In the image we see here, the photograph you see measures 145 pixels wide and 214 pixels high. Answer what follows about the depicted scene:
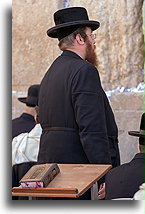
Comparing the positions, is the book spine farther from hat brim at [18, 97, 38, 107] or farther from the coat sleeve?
hat brim at [18, 97, 38, 107]

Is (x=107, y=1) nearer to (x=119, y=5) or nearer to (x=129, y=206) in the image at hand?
(x=119, y=5)

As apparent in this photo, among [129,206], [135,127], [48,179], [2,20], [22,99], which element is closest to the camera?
[48,179]

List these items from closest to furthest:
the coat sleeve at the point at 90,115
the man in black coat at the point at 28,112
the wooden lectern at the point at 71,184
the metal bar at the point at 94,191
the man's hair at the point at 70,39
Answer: the wooden lectern at the point at 71,184 < the metal bar at the point at 94,191 < the coat sleeve at the point at 90,115 < the man's hair at the point at 70,39 < the man in black coat at the point at 28,112

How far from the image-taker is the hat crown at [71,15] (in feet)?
7.20

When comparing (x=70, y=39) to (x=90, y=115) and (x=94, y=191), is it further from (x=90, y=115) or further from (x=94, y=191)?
(x=94, y=191)

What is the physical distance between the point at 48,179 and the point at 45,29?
74 centimetres

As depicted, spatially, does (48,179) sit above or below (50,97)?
below

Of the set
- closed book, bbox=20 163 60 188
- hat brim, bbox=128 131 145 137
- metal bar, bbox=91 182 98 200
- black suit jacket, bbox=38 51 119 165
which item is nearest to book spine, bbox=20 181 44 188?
closed book, bbox=20 163 60 188

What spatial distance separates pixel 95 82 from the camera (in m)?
2.15

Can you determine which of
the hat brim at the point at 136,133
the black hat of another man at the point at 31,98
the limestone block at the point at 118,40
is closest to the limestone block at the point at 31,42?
the black hat of another man at the point at 31,98

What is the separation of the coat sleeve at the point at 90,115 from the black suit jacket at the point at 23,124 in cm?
27

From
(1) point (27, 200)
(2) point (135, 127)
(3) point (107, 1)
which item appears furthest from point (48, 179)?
(3) point (107, 1)

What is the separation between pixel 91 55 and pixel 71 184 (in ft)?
2.09

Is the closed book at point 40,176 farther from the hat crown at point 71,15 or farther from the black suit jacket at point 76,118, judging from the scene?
the hat crown at point 71,15
